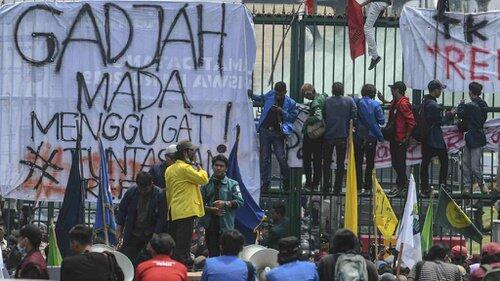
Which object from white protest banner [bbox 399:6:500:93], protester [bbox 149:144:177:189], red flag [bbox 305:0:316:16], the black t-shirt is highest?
red flag [bbox 305:0:316:16]

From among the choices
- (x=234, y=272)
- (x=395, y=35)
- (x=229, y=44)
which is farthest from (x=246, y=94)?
(x=234, y=272)

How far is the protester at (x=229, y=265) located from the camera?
13844 mm

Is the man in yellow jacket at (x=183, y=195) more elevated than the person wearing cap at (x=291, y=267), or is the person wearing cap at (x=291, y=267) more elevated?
the man in yellow jacket at (x=183, y=195)

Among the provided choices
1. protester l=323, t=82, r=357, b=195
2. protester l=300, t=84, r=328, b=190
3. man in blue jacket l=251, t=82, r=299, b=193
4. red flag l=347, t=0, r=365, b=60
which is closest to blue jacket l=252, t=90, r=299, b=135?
man in blue jacket l=251, t=82, r=299, b=193

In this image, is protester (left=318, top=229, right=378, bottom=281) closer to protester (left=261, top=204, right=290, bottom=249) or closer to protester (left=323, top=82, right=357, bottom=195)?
protester (left=261, top=204, right=290, bottom=249)

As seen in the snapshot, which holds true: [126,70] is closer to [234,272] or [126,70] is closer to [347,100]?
[347,100]

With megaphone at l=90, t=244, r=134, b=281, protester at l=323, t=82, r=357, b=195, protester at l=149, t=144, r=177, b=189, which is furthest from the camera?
protester at l=323, t=82, r=357, b=195

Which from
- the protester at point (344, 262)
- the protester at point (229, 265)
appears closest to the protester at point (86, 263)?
the protester at point (229, 265)

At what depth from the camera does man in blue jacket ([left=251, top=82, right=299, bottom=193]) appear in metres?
18.7

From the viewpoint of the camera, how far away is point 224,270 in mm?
13859

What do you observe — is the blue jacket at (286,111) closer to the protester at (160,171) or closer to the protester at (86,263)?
the protester at (160,171)

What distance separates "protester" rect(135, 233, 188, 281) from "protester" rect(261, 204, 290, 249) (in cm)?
446

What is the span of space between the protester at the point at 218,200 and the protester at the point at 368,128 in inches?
87.3

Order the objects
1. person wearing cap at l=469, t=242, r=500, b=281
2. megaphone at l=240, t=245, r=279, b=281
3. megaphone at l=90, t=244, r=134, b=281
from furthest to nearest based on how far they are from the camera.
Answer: megaphone at l=240, t=245, r=279, b=281, megaphone at l=90, t=244, r=134, b=281, person wearing cap at l=469, t=242, r=500, b=281
